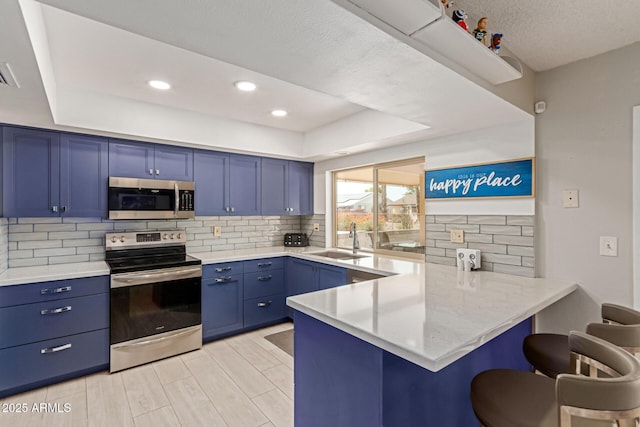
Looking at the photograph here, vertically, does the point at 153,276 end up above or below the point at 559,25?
below

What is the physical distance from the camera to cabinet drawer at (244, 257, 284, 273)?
347cm

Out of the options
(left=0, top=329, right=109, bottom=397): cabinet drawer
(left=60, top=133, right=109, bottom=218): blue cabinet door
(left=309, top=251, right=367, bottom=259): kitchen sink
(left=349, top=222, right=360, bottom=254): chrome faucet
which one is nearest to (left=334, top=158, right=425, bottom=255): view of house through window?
(left=349, top=222, right=360, bottom=254): chrome faucet

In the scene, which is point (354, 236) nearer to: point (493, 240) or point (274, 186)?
point (274, 186)

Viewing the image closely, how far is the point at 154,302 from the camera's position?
280cm

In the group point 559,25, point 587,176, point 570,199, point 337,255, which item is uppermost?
point 559,25

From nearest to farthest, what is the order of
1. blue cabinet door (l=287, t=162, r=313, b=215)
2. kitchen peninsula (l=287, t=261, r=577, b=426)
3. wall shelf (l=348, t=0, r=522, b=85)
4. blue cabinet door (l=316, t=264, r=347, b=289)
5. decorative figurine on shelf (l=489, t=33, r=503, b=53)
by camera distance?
wall shelf (l=348, t=0, r=522, b=85)
kitchen peninsula (l=287, t=261, r=577, b=426)
decorative figurine on shelf (l=489, t=33, r=503, b=53)
blue cabinet door (l=316, t=264, r=347, b=289)
blue cabinet door (l=287, t=162, r=313, b=215)

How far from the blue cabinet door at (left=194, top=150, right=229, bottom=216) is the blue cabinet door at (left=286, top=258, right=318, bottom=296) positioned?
99 cm

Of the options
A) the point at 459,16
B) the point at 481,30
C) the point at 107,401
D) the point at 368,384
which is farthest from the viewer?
the point at 107,401

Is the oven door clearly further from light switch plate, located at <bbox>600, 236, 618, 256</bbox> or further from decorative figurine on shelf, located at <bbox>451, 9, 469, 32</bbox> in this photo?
light switch plate, located at <bbox>600, 236, 618, 256</bbox>

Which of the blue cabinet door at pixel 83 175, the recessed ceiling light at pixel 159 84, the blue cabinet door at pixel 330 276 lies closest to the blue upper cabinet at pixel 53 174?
the blue cabinet door at pixel 83 175

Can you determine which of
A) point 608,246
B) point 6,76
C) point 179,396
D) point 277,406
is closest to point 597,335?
point 608,246

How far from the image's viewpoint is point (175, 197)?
3.18 m

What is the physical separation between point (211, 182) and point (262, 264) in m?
1.08

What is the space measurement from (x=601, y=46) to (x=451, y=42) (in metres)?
1.29
